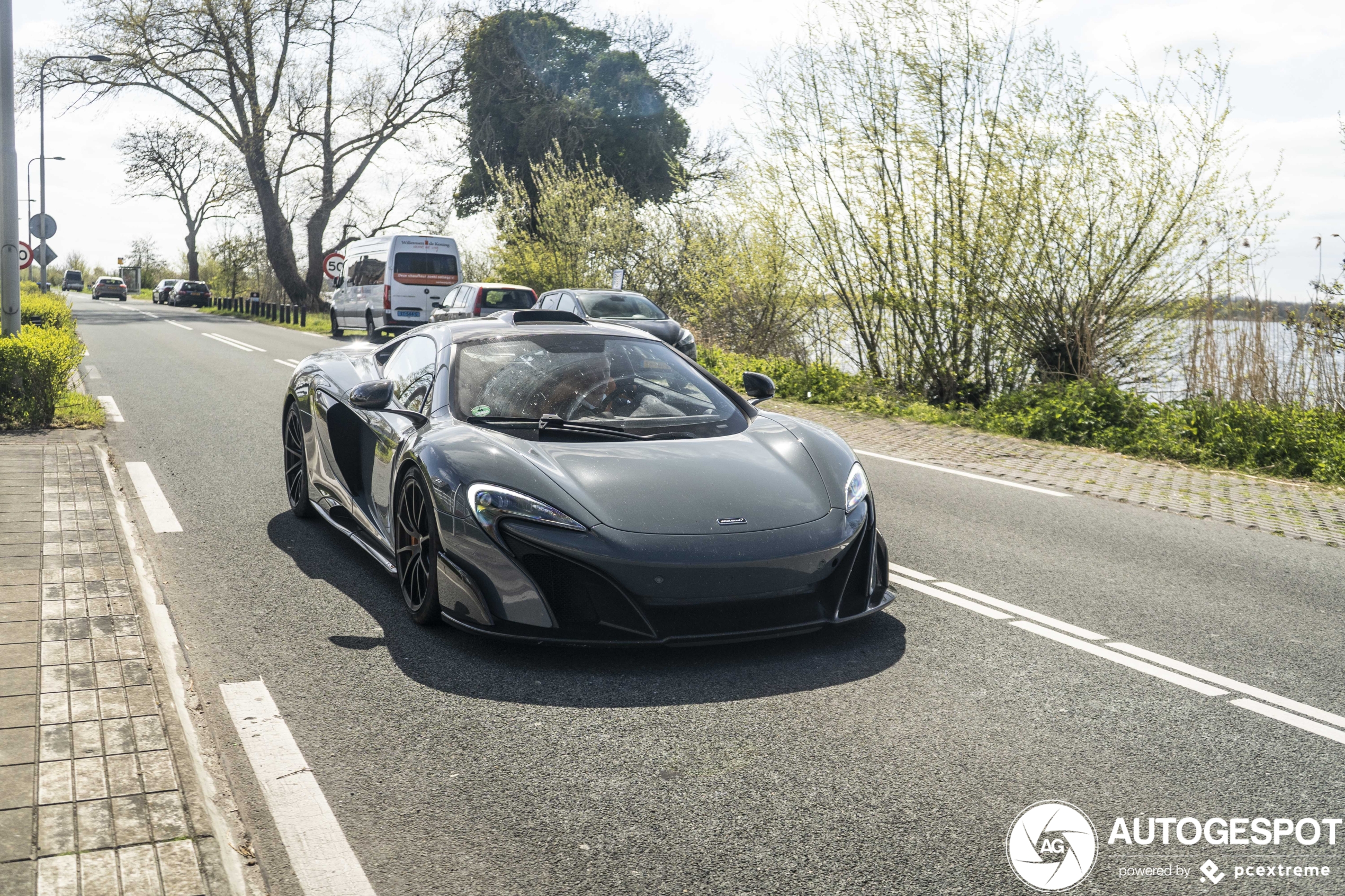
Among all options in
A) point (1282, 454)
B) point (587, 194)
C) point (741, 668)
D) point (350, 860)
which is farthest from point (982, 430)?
point (587, 194)

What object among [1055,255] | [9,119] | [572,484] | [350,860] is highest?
[9,119]

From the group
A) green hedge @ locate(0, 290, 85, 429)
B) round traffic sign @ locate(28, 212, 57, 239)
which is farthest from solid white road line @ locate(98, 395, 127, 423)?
round traffic sign @ locate(28, 212, 57, 239)

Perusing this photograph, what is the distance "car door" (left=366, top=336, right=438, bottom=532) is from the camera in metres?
5.35

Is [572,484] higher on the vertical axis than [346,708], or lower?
higher

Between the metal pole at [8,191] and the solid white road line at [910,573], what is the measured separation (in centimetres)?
1047

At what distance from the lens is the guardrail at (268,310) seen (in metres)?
39.4

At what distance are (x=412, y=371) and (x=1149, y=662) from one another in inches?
147

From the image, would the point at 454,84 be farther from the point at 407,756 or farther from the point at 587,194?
the point at 407,756

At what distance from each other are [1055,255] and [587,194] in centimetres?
1892

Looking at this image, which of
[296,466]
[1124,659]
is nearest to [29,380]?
[296,466]

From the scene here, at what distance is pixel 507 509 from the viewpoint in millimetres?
4359

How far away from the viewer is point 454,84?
139ft

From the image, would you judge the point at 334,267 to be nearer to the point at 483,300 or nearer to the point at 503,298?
the point at 503,298

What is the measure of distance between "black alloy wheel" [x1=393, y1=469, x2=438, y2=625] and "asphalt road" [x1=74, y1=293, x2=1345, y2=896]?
0.43ft
